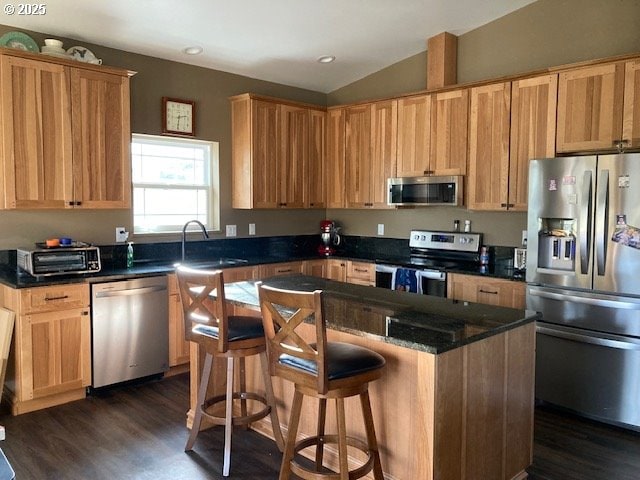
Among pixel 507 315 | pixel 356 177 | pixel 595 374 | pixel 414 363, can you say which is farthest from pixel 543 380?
pixel 356 177

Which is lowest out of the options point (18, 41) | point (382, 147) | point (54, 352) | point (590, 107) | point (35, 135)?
point (54, 352)

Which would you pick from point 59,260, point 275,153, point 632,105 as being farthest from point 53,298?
point 632,105

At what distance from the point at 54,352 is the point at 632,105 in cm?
429

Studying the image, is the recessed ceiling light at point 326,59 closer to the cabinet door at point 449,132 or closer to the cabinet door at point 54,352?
the cabinet door at point 449,132

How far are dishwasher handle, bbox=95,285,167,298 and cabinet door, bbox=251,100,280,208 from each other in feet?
4.66

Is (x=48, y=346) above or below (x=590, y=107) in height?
below

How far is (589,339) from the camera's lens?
342cm

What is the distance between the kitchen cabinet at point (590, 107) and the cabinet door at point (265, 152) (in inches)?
104

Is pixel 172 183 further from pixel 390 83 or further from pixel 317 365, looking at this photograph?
pixel 317 365

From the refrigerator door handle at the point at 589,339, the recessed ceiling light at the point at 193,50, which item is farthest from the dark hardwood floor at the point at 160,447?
the recessed ceiling light at the point at 193,50

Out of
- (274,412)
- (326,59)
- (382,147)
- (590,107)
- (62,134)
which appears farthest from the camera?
(382,147)

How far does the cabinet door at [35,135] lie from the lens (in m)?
3.54

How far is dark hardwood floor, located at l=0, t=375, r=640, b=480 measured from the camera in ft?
8.92

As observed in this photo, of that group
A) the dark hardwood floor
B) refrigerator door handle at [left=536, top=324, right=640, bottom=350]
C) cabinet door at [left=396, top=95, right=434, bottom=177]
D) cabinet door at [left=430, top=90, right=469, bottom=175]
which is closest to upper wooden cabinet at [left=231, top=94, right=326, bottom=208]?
cabinet door at [left=396, top=95, right=434, bottom=177]
